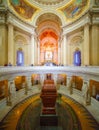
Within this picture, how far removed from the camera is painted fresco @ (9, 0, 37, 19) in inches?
634

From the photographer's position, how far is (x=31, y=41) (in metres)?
19.3

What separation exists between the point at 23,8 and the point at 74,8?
7717 millimetres

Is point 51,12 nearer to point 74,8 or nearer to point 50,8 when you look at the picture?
point 50,8

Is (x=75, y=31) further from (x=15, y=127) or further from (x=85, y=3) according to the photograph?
(x=15, y=127)

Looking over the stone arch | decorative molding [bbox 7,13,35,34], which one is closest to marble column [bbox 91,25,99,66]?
the stone arch

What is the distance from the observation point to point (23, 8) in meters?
17.5

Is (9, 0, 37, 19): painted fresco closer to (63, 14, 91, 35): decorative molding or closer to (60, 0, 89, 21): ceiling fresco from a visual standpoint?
(60, 0, 89, 21): ceiling fresco

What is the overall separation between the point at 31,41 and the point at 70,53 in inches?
268

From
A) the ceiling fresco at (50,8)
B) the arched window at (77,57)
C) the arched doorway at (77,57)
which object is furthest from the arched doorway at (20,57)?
the arched window at (77,57)

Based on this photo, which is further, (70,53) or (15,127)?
(70,53)

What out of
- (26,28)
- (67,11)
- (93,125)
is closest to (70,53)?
(67,11)

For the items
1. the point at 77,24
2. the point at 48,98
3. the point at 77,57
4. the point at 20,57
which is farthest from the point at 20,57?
the point at 48,98

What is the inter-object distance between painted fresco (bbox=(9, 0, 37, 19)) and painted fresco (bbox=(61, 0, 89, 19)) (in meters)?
5.24

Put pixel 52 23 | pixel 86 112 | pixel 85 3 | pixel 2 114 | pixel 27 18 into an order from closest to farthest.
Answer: pixel 2 114 < pixel 86 112 < pixel 85 3 < pixel 27 18 < pixel 52 23
